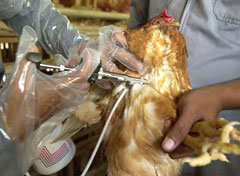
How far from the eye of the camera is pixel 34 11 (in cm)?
85

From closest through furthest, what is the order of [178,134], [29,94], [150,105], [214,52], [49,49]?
[29,94] < [178,134] < [150,105] < [214,52] < [49,49]

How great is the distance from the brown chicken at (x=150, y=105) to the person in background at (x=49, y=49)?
0.23 feet

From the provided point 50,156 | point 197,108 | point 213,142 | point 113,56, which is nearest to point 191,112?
point 197,108

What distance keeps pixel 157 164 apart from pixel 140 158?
69 mm

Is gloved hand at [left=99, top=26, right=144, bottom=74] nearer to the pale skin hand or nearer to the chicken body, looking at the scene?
the chicken body

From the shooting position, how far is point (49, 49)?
3.22 feet

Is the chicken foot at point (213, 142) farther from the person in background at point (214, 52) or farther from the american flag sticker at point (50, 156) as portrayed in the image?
the american flag sticker at point (50, 156)

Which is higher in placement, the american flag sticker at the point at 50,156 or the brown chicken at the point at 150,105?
the brown chicken at the point at 150,105

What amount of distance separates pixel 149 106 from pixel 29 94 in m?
0.42

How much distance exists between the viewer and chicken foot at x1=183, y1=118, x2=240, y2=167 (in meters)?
0.45

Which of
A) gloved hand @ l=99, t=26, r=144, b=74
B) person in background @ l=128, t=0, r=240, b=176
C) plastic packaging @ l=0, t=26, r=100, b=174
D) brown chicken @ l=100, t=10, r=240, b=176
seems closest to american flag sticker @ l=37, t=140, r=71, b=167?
brown chicken @ l=100, t=10, r=240, b=176

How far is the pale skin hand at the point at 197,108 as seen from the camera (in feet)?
1.87

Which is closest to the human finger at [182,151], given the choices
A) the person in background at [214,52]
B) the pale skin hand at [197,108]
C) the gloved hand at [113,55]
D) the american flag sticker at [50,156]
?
the pale skin hand at [197,108]

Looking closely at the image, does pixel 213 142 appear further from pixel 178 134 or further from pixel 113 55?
pixel 113 55
